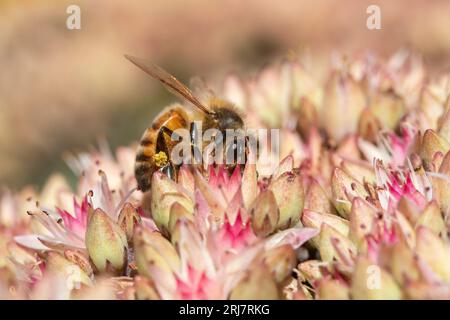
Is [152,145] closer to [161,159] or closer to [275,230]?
[161,159]

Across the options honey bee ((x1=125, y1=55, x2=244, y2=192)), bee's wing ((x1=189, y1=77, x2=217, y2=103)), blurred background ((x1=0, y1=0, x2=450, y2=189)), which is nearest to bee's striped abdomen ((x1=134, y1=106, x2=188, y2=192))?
honey bee ((x1=125, y1=55, x2=244, y2=192))

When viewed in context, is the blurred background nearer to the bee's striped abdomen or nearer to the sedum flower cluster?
the sedum flower cluster

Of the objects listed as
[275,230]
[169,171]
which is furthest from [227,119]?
[275,230]

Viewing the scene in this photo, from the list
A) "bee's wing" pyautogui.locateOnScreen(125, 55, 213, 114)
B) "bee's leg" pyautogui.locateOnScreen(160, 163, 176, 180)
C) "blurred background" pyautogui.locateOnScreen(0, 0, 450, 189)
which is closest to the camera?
"bee's leg" pyautogui.locateOnScreen(160, 163, 176, 180)

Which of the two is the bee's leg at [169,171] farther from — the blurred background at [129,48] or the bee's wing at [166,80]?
the blurred background at [129,48]

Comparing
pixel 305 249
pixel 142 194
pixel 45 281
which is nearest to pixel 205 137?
pixel 142 194

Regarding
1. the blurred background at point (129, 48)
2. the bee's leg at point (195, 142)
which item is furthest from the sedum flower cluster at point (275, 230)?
the blurred background at point (129, 48)
